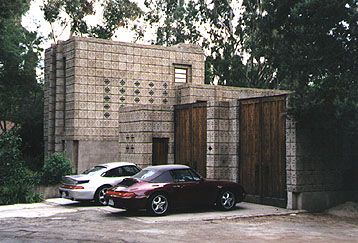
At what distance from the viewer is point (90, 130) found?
80.2ft

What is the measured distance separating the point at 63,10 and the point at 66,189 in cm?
2669

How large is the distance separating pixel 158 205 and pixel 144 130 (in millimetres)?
6274

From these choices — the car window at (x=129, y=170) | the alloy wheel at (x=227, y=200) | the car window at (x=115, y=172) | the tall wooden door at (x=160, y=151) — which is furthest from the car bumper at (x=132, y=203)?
the tall wooden door at (x=160, y=151)

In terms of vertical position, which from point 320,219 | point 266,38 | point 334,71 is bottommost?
point 320,219

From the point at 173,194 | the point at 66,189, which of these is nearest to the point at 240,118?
the point at 173,194

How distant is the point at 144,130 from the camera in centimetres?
2080

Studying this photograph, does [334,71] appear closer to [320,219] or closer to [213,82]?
[320,219]

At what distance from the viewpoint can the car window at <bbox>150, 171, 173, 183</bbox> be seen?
1513cm

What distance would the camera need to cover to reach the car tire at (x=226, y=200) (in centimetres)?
1609

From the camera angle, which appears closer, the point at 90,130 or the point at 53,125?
the point at 90,130

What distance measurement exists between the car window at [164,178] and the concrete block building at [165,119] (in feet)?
13.2

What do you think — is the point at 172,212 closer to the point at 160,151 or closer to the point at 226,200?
the point at 226,200

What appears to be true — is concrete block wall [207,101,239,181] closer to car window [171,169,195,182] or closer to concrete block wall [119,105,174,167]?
concrete block wall [119,105,174,167]

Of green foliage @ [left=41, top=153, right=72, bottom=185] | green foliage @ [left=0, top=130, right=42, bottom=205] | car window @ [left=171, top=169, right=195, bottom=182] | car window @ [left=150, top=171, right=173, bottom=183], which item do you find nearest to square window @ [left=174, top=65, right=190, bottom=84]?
green foliage @ [left=41, top=153, right=72, bottom=185]
